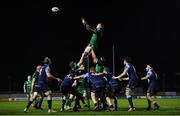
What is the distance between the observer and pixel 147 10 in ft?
178

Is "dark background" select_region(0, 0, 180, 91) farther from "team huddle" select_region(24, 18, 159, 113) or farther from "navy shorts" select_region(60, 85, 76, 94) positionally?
"navy shorts" select_region(60, 85, 76, 94)

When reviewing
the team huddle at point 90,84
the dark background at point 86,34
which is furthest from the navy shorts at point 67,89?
the dark background at point 86,34

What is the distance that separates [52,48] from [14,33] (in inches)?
195

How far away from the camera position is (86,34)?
5516 centimetres

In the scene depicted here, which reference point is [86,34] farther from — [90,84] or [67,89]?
[67,89]

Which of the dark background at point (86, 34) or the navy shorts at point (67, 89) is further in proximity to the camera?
the dark background at point (86, 34)

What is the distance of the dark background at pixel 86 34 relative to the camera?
52625mm

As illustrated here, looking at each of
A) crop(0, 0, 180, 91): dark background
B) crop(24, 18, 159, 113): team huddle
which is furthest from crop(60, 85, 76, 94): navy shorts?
crop(0, 0, 180, 91): dark background

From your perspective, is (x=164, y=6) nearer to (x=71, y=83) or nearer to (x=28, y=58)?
(x=28, y=58)

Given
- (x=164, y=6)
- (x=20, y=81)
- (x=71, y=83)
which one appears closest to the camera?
(x=71, y=83)

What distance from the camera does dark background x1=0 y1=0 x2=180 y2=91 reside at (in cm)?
5262

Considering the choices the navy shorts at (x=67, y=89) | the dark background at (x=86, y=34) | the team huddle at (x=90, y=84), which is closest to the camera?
the team huddle at (x=90, y=84)

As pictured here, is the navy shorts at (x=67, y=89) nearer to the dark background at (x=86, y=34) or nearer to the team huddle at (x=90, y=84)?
the team huddle at (x=90, y=84)

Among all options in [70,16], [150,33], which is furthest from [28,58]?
[150,33]
